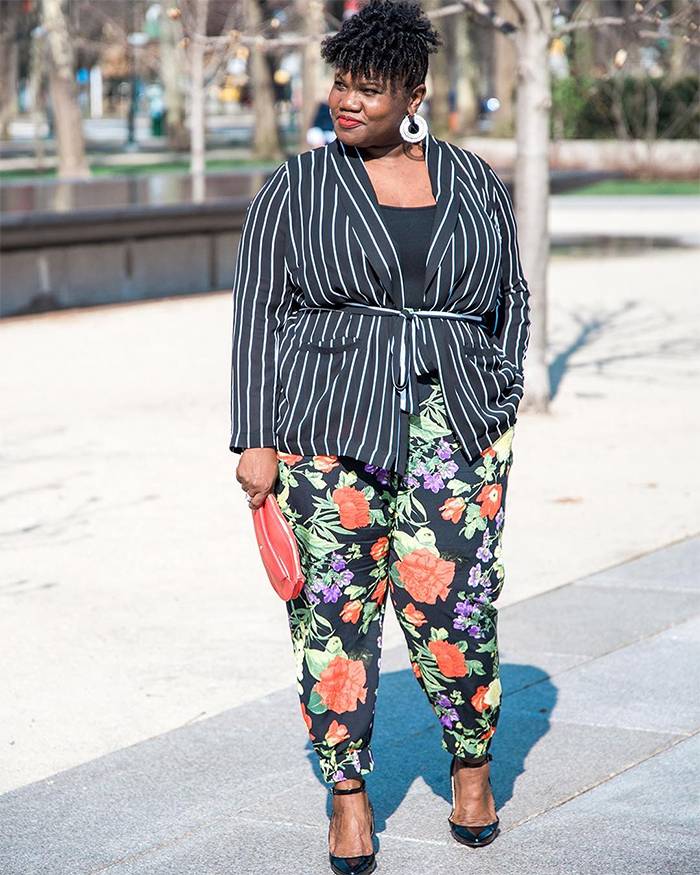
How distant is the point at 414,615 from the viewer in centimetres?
350

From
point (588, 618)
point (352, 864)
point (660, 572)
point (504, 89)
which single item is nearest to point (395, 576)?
point (352, 864)

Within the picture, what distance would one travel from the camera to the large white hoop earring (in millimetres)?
3395

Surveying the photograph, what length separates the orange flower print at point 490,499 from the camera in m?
3.45

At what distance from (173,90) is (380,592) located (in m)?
45.1

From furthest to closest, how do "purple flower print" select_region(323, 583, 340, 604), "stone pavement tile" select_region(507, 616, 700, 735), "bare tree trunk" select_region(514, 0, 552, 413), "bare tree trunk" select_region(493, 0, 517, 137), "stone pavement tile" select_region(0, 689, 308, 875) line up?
"bare tree trunk" select_region(493, 0, 517, 137)
"bare tree trunk" select_region(514, 0, 552, 413)
"stone pavement tile" select_region(507, 616, 700, 735)
"stone pavement tile" select_region(0, 689, 308, 875)
"purple flower print" select_region(323, 583, 340, 604)

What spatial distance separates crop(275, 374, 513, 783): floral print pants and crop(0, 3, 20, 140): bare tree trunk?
45.2 m

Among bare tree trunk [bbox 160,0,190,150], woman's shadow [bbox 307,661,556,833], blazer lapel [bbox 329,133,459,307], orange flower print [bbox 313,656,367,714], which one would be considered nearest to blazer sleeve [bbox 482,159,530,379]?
blazer lapel [bbox 329,133,459,307]

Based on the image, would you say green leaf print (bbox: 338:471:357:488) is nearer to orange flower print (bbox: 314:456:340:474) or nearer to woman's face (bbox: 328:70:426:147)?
orange flower print (bbox: 314:456:340:474)

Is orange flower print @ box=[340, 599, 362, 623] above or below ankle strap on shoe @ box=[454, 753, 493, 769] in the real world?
above

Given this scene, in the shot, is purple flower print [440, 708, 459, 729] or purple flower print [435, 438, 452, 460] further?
purple flower print [440, 708, 459, 729]

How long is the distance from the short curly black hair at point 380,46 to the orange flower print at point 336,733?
1334 mm

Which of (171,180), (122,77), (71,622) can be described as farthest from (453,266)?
(122,77)

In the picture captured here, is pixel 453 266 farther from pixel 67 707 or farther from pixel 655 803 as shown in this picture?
pixel 67 707

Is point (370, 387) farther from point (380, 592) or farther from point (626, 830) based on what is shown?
point (626, 830)
